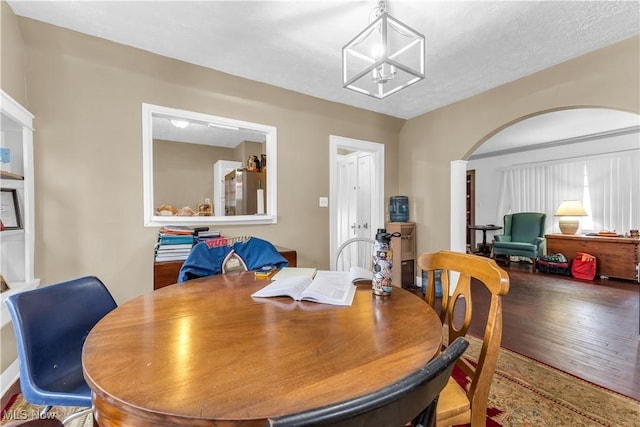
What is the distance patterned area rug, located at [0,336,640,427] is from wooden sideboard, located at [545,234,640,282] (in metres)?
3.99

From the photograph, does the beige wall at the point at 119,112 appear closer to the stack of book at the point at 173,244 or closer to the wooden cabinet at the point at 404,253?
the stack of book at the point at 173,244

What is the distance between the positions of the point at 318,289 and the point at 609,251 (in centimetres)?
581

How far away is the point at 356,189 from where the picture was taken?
4.56 metres

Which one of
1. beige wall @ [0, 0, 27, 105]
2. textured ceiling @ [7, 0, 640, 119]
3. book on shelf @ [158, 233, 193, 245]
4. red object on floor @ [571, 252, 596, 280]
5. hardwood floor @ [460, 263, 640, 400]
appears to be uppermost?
textured ceiling @ [7, 0, 640, 119]

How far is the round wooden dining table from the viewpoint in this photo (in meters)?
0.55

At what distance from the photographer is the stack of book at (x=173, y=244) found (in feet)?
7.52

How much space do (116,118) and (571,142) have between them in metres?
7.41

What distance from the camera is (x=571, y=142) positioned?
556 cm

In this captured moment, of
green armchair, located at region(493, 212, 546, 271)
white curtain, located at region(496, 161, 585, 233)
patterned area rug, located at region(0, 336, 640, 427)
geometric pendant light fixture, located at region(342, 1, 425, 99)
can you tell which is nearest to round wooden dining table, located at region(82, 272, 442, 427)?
patterned area rug, located at region(0, 336, 640, 427)

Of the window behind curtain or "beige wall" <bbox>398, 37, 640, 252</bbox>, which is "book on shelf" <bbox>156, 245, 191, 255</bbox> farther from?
the window behind curtain

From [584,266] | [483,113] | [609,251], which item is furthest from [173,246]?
[609,251]

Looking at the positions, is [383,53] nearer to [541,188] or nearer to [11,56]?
[11,56]

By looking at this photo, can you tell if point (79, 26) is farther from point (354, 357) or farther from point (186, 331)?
point (354, 357)

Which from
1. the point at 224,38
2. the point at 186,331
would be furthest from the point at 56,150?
the point at 186,331
